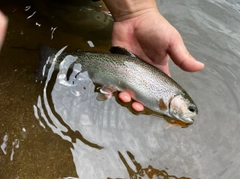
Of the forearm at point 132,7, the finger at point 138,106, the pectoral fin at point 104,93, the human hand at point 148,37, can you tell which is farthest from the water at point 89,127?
the forearm at point 132,7

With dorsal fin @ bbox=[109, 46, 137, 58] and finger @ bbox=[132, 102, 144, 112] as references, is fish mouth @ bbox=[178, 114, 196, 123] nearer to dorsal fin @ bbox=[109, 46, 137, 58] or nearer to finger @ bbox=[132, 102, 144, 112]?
finger @ bbox=[132, 102, 144, 112]

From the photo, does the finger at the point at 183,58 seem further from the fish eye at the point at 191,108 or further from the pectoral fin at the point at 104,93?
the pectoral fin at the point at 104,93

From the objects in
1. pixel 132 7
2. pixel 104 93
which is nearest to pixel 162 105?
pixel 104 93

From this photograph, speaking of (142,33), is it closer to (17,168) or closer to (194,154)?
(194,154)

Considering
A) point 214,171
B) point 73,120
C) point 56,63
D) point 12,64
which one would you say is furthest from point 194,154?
point 12,64

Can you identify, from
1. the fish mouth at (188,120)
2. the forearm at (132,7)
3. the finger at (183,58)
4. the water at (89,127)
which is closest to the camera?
the water at (89,127)

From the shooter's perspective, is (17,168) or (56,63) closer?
(17,168)

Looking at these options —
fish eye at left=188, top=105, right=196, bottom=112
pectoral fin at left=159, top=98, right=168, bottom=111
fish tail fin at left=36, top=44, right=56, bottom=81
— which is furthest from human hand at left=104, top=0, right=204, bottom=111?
fish tail fin at left=36, top=44, right=56, bottom=81
